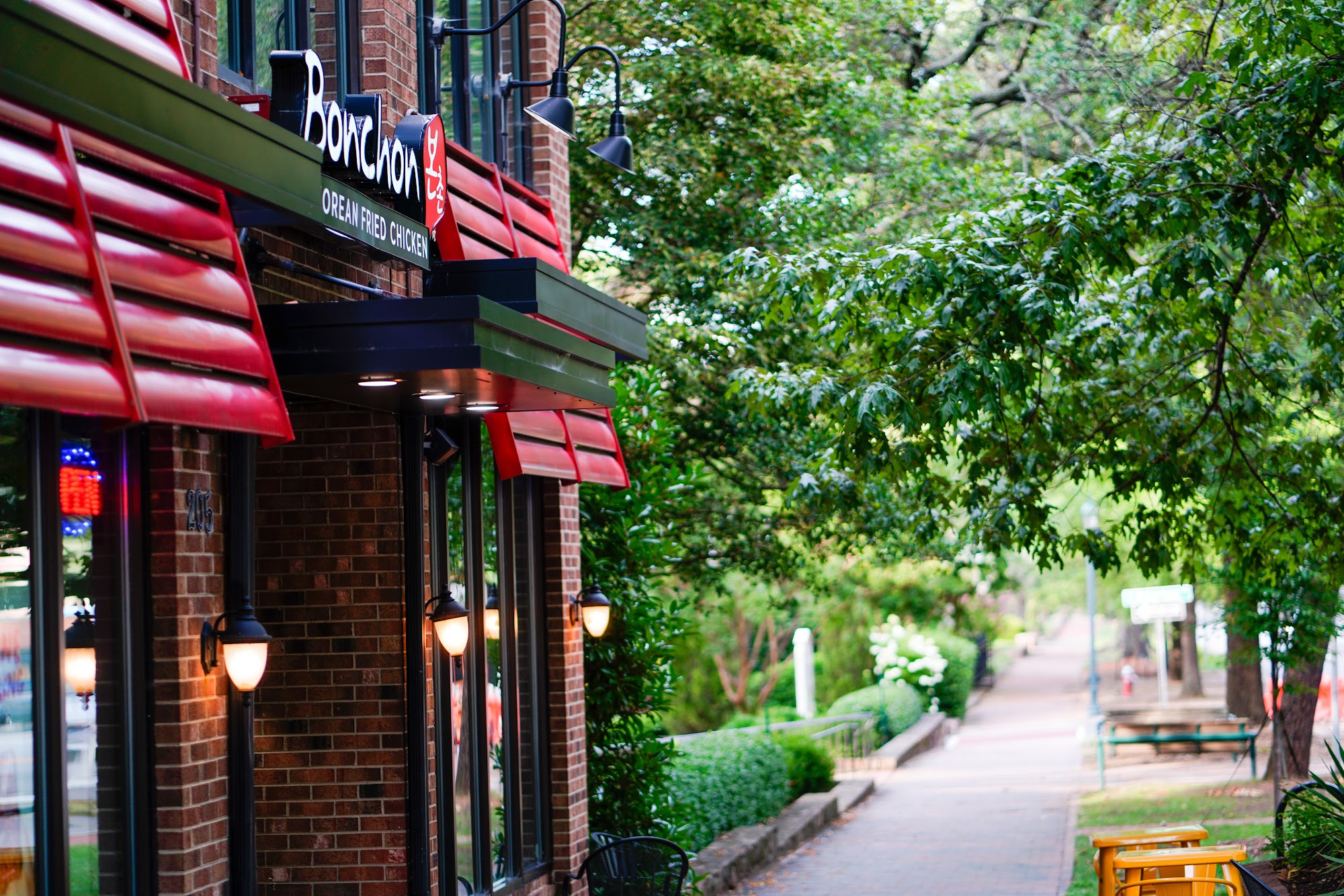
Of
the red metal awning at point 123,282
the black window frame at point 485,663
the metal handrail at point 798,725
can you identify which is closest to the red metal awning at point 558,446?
the black window frame at point 485,663

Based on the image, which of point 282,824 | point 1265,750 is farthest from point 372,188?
point 1265,750

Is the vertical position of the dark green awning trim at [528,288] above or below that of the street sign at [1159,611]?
above

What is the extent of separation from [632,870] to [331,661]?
3.53 metres

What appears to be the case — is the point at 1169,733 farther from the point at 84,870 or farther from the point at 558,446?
the point at 84,870

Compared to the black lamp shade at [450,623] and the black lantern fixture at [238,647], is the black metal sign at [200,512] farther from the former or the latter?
the black lamp shade at [450,623]

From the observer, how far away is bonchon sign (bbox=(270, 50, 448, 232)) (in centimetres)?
604

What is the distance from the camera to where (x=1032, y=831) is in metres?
16.2

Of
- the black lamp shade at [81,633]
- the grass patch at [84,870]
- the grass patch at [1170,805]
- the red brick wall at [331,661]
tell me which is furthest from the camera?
the grass patch at [1170,805]

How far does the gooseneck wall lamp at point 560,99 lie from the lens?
844 centimetres

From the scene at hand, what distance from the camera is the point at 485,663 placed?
345 inches

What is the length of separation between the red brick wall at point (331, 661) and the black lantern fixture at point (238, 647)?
5.45ft

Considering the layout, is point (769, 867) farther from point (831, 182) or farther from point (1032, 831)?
point (831, 182)

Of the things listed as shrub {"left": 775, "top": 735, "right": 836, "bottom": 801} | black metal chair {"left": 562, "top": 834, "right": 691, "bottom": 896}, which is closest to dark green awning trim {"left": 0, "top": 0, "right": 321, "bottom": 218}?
black metal chair {"left": 562, "top": 834, "right": 691, "bottom": 896}

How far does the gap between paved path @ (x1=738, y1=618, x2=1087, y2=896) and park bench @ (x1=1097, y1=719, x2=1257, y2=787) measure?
0.84 metres
